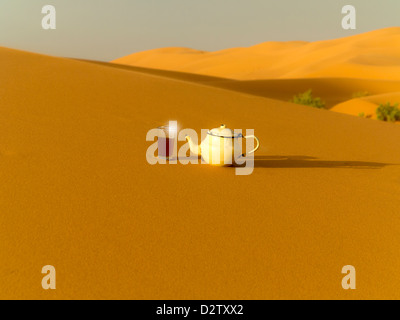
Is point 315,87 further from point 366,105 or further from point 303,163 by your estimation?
point 303,163

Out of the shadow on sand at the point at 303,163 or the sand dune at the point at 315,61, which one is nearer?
the shadow on sand at the point at 303,163

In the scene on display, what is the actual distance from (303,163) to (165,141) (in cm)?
131

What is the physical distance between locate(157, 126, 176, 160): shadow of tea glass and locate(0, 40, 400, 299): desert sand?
0.19 m

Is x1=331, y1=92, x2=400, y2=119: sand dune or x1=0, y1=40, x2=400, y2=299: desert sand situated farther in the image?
x1=331, y1=92, x2=400, y2=119: sand dune

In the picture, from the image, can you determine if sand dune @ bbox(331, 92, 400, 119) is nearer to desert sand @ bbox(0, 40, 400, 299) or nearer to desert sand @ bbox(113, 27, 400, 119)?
desert sand @ bbox(113, 27, 400, 119)

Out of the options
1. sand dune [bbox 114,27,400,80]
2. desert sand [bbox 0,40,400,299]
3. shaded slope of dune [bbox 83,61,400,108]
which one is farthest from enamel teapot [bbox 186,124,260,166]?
sand dune [bbox 114,27,400,80]

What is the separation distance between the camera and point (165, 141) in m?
3.36

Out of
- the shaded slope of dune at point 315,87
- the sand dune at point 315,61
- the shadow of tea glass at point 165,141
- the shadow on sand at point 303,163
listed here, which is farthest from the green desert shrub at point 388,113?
the sand dune at point 315,61

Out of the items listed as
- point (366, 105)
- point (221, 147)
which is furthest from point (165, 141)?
point (366, 105)

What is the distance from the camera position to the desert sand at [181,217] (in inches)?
66.4

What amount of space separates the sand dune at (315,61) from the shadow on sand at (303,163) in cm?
3201

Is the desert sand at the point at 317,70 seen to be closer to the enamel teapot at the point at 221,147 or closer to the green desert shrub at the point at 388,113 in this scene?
the green desert shrub at the point at 388,113

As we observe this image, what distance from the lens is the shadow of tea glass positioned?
335 cm

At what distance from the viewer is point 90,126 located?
401 centimetres
